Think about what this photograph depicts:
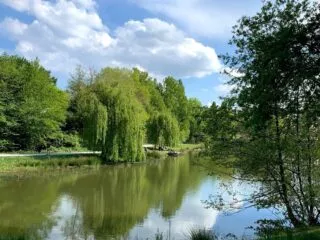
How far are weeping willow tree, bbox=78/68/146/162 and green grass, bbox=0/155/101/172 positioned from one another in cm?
134

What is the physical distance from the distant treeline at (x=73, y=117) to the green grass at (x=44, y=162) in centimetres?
135

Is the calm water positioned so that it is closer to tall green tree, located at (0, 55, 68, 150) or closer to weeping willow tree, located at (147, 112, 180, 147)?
tall green tree, located at (0, 55, 68, 150)

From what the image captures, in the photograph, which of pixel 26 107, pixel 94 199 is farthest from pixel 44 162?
pixel 94 199

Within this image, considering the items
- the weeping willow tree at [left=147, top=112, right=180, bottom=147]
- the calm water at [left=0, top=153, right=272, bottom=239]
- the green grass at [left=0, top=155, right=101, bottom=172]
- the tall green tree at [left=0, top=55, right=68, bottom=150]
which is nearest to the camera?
the calm water at [left=0, top=153, right=272, bottom=239]

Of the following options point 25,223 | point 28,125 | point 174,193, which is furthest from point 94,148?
→ point 25,223

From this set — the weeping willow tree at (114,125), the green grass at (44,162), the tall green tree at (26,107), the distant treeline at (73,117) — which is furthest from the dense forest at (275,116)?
the tall green tree at (26,107)

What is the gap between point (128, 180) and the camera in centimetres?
2558

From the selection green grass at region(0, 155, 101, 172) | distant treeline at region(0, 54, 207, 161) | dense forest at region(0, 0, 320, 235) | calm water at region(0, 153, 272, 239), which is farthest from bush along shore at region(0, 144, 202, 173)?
dense forest at region(0, 0, 320, 235)

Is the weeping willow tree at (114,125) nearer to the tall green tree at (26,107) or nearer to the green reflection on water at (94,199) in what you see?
the green reflection on water at (94,199)

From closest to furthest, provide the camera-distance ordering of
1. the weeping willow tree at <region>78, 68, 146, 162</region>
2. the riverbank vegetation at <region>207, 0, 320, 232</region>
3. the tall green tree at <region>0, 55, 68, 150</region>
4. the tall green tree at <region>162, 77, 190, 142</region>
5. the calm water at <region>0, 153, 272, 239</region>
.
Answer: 1. the riverbank vegetation at <region>207, 0, 320, 232</region>
2. the calm water at <region>0, 153, 272, 239</region>
3. the weeping willow tree at <region>78, 68, 146, 162</region>
4. the tall green tree at <region>0, 55, 68, 150</region>
5. the tall green tree at <region>162, 77, 190, 142</region>

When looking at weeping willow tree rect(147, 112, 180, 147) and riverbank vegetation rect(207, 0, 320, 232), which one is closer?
riverbank vegetation rect(207, 0, 320, 232)

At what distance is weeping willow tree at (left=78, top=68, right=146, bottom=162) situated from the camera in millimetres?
31828

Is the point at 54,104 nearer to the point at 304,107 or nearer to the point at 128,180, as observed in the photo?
the point at 128,180

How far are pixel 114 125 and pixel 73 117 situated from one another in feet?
36.2
